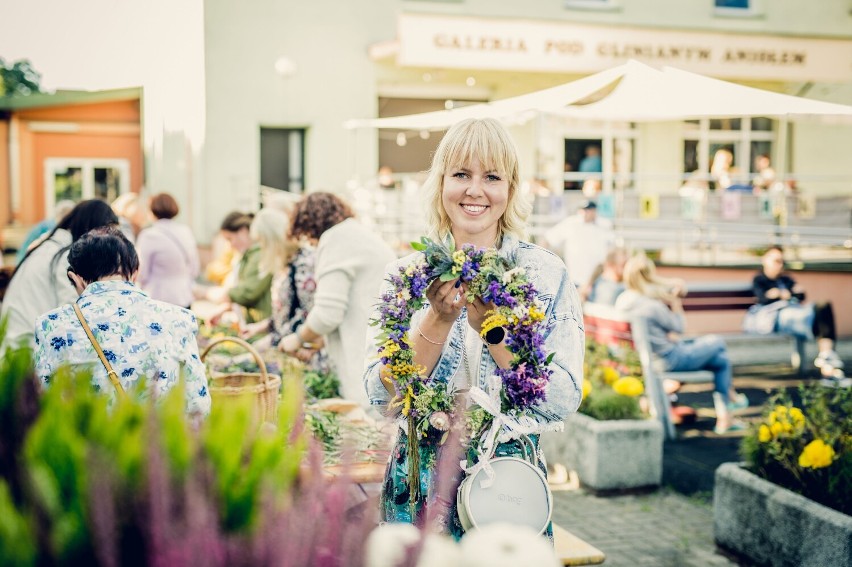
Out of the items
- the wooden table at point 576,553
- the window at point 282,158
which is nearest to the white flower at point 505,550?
the wooden table at point 576,553

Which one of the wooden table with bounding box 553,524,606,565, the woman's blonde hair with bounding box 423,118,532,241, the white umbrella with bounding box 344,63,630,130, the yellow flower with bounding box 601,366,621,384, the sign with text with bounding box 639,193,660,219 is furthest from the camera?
the sign with text with bounding box 639,193,660,219

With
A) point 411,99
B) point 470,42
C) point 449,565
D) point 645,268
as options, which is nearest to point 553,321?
point 449,565

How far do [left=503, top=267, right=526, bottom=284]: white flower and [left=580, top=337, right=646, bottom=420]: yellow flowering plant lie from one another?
172 inches

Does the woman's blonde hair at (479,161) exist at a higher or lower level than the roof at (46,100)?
lower

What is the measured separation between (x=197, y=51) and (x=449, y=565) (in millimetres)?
4227

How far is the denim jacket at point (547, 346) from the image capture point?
243cm

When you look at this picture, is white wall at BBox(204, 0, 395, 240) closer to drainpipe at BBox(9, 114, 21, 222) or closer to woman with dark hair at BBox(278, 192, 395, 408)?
drainpipe at BBox(9, 114, 21, 222)

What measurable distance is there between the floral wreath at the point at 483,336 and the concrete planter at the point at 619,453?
3960mm

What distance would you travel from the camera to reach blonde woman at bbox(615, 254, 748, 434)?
7797 mm

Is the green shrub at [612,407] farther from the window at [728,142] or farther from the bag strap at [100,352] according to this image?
the window at [728,142]

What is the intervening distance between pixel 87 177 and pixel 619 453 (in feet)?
66.1

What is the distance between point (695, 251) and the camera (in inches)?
633

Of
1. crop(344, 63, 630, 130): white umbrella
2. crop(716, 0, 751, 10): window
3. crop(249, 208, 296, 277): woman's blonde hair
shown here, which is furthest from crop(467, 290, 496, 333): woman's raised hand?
crop(716, 0, 751, 10): window

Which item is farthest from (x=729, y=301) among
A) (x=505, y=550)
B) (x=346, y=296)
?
(x=505, y=550)
